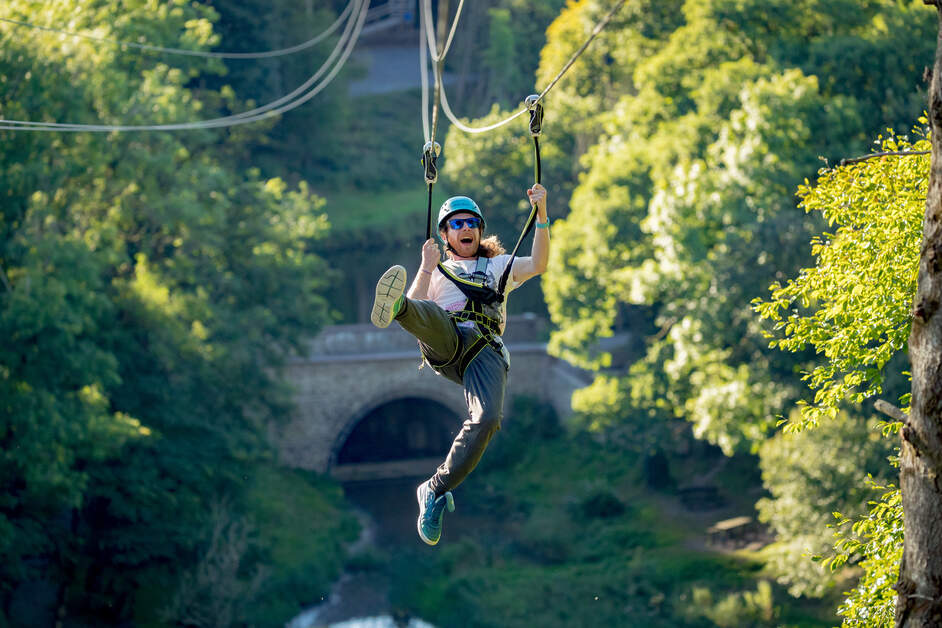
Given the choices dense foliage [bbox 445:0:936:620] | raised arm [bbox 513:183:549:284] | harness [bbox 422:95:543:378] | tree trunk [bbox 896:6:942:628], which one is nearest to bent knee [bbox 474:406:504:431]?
harness [bbox 422:95:543:378]

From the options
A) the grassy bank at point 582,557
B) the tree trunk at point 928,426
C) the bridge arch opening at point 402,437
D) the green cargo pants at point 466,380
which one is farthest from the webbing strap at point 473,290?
the bridge arch opening at point 402,437

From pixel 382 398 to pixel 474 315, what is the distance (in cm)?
2731

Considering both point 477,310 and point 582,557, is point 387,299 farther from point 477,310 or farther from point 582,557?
point 582,557

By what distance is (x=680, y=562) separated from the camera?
2419 centimetres

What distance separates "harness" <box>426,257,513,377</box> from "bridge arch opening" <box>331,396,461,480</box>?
28.6m

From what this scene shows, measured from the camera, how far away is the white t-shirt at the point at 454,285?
7.89 m

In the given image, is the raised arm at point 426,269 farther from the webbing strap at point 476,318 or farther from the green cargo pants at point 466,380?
the webbing strap at point 476,318

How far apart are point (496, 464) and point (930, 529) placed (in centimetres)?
2717

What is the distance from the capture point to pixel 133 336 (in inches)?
912

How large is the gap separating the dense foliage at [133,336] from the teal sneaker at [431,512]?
A: 11669 mm

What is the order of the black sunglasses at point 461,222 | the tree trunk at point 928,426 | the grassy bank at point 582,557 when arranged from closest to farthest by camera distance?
the tree trunk at point 928,426, the black sunglasses at point 461,222, the grassy bank at point 582,557

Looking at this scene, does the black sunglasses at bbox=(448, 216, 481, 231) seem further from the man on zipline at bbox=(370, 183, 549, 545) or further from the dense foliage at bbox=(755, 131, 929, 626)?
the dense foliage at bbox=(755, 131, 929, 626)

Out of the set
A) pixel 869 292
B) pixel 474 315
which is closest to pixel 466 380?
pixel 474 315

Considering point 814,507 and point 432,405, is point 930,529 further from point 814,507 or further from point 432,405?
point 432,405
